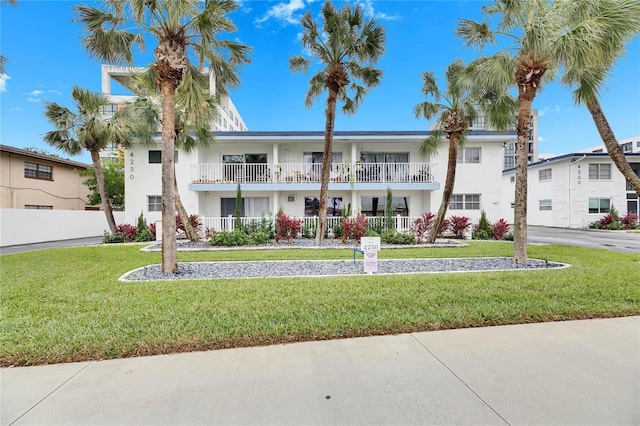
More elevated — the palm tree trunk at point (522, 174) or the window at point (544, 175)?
the window at point (544, 175)

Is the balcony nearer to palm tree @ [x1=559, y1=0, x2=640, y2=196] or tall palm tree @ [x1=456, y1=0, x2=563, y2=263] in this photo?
tall palm tree @ [x1=456, y1=0, x2=563, y2=263]

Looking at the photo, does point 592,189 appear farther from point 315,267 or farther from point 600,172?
point 315,267

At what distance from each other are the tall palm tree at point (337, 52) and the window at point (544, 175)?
2208 centimetres

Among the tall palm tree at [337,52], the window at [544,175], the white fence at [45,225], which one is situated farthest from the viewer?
the window at [544,175]

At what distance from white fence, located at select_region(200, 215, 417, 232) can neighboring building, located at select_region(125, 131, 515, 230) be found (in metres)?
0.08

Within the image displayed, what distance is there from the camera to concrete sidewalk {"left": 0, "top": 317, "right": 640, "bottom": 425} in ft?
7.85

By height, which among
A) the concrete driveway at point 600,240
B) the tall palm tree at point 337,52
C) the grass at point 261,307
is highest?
the tall palm tree at point 337,52

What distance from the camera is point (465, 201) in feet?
55.9

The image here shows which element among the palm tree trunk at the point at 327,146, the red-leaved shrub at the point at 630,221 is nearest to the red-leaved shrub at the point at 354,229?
the palm tree trunk at the point at 327,146

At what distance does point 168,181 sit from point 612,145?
39.6 ft

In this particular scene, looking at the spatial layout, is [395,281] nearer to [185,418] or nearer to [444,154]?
[185,418]

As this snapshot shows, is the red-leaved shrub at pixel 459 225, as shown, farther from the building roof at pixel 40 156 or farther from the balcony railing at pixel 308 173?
the building roof at pixel 40 156

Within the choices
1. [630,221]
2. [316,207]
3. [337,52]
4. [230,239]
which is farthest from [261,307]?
[630,221]

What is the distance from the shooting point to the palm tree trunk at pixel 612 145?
8.37 m
